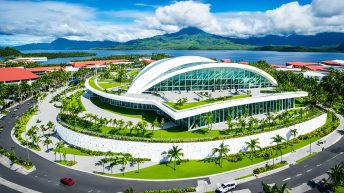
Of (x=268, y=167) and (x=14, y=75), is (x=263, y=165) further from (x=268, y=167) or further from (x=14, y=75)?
(x=14, y=75)

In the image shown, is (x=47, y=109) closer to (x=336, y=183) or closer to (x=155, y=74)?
(x=155, y=74)

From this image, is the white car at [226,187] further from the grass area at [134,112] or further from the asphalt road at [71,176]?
the grass area at [134,112]

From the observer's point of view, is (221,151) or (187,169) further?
(221,151)

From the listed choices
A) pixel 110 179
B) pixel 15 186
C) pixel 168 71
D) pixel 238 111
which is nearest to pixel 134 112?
pixel 168 71

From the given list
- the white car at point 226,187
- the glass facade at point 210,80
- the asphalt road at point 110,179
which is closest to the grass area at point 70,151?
the asphalt road at point 110,179

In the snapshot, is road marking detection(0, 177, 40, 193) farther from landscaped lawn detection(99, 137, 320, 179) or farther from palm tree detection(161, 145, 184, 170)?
palm tree detection(161, 145, 184, 170)

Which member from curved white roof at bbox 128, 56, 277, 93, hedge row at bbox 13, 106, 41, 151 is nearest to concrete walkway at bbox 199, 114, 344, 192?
curved white roof at bbox 128, 56, 277, 93
